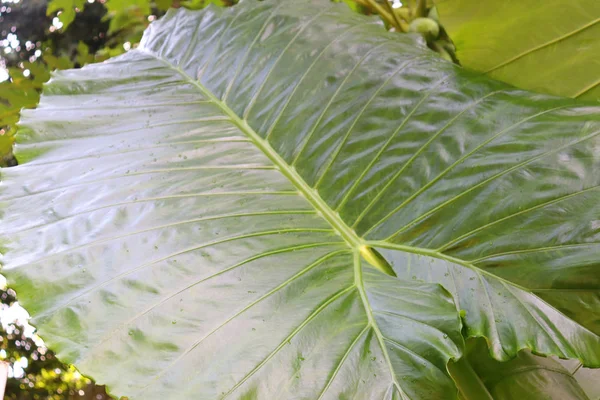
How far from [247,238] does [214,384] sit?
0.69ft

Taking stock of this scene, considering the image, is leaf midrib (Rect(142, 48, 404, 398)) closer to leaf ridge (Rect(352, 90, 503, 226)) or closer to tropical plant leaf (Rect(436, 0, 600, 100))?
leaf ridge (Rect(352, 90, 503, 226))

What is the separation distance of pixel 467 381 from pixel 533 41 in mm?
530

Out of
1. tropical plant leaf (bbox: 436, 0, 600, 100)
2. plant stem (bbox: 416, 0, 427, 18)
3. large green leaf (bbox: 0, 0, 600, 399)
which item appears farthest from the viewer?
plant stem (bbox: 416, 0, 427, 18)

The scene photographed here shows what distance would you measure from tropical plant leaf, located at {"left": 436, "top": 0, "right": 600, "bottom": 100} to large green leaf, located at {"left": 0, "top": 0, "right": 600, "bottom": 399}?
10 cm

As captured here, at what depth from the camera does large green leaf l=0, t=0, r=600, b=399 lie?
1.65 ft

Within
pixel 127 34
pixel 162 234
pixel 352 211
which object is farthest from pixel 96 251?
pixel 127 34

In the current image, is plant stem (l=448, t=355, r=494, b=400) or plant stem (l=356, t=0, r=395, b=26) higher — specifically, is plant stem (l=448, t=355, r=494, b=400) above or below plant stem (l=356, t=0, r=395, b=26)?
below

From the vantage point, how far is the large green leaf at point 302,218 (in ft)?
1.65

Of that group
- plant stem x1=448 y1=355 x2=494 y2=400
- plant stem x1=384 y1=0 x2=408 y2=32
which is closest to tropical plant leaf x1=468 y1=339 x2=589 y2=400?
plant stem x1=448 y1=355 x2=494 y2=400

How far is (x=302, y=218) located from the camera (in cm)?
71

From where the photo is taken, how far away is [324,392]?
45 cm

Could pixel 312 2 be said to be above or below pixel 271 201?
above

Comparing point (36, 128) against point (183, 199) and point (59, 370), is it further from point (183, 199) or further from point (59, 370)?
point (59, 370)

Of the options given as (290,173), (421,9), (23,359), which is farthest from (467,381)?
(23,359)
